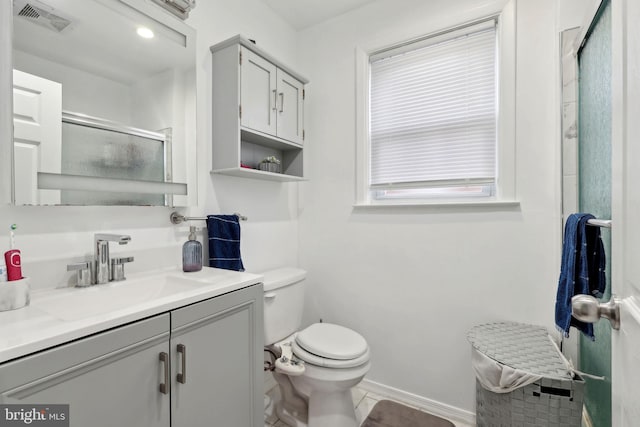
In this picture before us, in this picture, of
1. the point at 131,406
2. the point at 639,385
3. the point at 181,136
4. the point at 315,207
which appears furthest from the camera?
the point at 315,207

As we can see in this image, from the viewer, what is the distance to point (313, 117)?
7.27ft

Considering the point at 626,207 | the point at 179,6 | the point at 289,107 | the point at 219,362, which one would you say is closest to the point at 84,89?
the point at 179,6

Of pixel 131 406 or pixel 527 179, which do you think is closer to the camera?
pixel 131 406

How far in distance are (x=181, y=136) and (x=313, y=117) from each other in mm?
1026

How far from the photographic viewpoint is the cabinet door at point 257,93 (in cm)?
159

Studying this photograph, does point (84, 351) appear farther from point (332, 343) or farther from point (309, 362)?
point (332, 343)

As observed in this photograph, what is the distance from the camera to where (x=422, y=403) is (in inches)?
70.4

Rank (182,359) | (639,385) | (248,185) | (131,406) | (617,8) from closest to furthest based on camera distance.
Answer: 1. (639,385)
2. (617,8)
3. (131,406)
4. (182,359)
5. (248,185)

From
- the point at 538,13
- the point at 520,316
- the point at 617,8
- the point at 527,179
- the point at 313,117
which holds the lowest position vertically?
the point at 520,316

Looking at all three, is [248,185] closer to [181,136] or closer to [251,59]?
[181,136]

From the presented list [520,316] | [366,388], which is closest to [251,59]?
[520,316]

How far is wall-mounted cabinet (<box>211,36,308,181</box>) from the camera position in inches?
61.6

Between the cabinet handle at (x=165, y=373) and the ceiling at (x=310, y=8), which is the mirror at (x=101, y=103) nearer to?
the cabinet handle at (x=165, y=373)

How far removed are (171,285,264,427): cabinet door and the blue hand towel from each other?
402mm
